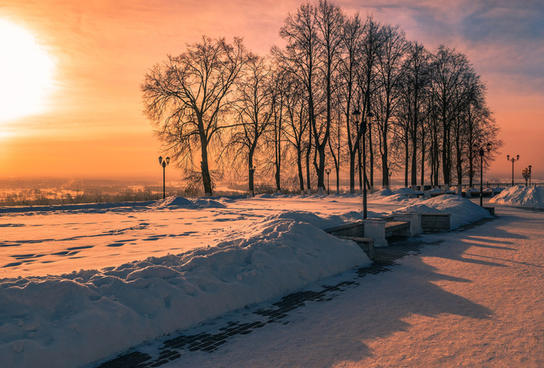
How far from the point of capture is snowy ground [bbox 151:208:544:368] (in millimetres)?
4012

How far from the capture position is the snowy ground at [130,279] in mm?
4184

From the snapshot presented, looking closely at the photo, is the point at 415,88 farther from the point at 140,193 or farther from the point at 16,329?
the point at 16,329

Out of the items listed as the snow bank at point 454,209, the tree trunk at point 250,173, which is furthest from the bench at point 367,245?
the tree trunk at point 250,173

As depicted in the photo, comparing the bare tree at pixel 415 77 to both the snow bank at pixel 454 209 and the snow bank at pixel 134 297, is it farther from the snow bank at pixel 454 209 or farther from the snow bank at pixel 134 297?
the snow bank at pixel 134 297

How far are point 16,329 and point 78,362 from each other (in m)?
0.80

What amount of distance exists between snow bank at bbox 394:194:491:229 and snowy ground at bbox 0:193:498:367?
580 cm

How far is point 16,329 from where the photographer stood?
13.3 feet

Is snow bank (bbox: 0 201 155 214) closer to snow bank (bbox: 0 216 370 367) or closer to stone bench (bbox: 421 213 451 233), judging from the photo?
snow bank (bbox: 0 216 370 367)

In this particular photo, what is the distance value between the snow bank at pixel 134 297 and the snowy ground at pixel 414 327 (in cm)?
80

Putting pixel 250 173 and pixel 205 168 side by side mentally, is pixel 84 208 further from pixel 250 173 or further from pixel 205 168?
pixel 250 173

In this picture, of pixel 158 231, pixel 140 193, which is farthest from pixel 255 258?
pixel 140 193

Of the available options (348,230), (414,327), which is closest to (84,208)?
(348,230)

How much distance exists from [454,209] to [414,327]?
1445 centimetres

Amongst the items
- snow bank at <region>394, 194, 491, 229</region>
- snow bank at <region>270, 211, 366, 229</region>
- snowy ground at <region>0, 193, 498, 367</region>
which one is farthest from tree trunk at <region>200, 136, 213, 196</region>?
snow bank at <region>270, 211, 366, 229</region>
